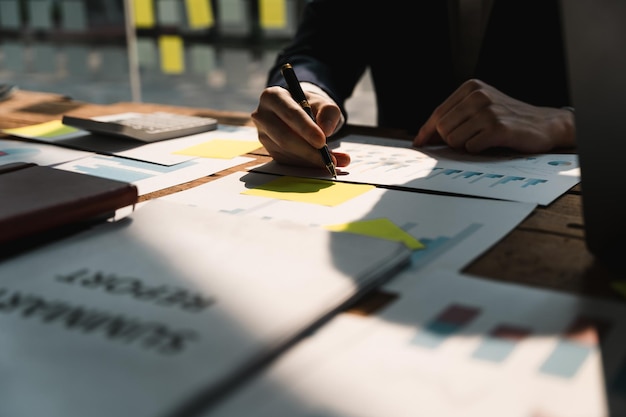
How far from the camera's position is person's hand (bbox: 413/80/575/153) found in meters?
0.98

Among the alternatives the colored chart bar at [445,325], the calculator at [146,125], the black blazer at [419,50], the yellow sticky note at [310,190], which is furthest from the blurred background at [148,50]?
the colored chart bar at [445,325]

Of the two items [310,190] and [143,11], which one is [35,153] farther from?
[143,11]

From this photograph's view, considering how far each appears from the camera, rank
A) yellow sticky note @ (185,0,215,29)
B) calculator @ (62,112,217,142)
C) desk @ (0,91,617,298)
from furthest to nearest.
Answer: yellow sticky note @ (185,0,215,29)
calculator @ (62,112,217,142)
desk @ (0,91,617,298)

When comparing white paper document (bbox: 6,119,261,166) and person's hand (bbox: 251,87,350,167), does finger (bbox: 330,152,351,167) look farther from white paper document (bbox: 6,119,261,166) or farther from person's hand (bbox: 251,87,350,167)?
white paper document (bbox: 6,119,261,166)

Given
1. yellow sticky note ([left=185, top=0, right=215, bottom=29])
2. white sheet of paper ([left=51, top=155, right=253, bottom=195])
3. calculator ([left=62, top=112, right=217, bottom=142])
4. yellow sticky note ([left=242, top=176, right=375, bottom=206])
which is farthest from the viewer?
yellow sticky note ([left=185, top=0, right=215, bottom=29])

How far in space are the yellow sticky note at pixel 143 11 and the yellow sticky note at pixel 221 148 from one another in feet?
7.68

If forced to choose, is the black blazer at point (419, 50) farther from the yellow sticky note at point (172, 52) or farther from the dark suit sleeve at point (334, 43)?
the yellow sticky note at point (172, 52)

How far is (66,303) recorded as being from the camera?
0.45 metres

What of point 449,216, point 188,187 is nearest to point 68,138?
point 188,187

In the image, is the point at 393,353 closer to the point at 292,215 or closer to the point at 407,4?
the point at 292,215

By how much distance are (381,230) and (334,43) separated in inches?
36.2

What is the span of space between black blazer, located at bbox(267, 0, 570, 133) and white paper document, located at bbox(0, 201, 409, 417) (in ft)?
2.61

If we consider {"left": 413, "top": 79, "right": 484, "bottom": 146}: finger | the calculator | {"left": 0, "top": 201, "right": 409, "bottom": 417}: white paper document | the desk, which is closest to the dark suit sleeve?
the calculator

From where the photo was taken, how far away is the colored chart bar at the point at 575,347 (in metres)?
0.39
